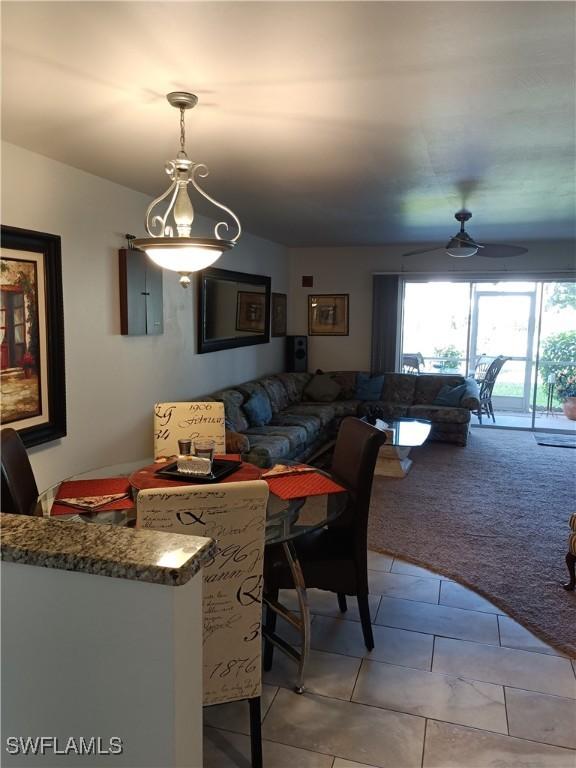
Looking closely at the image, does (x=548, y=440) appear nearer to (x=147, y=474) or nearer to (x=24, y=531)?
(x=147, y=474)

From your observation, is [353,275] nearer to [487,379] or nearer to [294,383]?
[294,383]

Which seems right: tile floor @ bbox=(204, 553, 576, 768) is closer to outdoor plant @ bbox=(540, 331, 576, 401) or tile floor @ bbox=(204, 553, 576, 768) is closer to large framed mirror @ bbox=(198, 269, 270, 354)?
large framed mirror @ bbox=(198, 269, 270, 354)

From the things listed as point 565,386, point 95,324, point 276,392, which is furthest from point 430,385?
point 95,324

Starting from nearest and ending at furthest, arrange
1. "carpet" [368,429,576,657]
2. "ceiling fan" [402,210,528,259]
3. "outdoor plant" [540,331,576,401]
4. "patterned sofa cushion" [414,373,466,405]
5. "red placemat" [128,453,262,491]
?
"red placemat" [128,453,262,491]
"carpet" [368,429,576,657]
"ceiling fan" [402,210,528,259]
"patterned sofa cushion" [414,373,466,405]
"outdoor plant" [540,331,576,401]

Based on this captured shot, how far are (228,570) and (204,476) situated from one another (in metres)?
0.71

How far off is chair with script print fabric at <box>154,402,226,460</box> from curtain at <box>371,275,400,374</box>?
468cm

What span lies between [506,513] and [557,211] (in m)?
2.57

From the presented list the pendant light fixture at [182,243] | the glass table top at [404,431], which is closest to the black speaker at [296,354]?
the glass table top at [404,431]

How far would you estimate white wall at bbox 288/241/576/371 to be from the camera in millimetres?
7164

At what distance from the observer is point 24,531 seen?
128 cm

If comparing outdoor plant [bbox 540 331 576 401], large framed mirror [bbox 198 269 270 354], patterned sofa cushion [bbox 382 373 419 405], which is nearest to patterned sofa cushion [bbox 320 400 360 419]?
patterned sofa cushion [bbox 382 373 419 405]

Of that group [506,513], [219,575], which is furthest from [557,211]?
[219,575]

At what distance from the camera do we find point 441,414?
649cm

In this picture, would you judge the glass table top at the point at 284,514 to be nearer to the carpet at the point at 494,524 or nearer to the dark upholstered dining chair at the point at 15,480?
the dark upholstered dining chair at the point at 15,480
